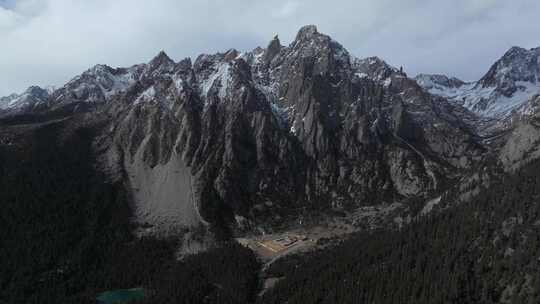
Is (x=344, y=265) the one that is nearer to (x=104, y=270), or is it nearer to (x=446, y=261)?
(x=446, y=261)

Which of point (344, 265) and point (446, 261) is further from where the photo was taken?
point (344, 265)

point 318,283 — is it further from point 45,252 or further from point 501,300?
point 45,252

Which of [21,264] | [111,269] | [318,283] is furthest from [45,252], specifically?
[318,283]

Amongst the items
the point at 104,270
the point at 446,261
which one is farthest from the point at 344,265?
the point at 104,270

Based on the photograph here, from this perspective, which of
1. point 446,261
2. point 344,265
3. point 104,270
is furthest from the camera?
point 104,270

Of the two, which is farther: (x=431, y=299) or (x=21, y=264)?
(x=21, y=264)

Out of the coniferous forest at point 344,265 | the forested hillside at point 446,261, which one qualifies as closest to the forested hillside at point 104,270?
the coniferous forest at point 344,265

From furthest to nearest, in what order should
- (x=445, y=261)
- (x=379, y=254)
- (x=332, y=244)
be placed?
1. (x=332, y=244)
2. (x=379, y=254)
3. (x=445, y=261)

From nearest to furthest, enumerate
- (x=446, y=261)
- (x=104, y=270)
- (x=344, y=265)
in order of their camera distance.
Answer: (x=446, y=261), (x=344, y=265), (x=104, y=270)

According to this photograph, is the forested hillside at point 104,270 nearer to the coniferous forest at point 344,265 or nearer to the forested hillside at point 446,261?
the coniferous forest at point 344,265

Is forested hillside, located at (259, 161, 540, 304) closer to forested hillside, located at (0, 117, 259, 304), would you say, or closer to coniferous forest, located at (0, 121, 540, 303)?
coniferous forest, located at (0, 121, 540, 303)

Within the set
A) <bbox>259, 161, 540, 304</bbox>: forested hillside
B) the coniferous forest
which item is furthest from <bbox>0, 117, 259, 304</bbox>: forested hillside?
<bbox>259, 161, 540, 304</bbox>: forested hillside
